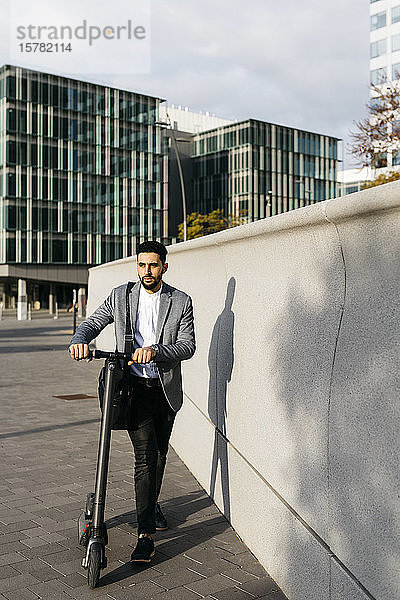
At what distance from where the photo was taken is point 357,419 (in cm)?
317

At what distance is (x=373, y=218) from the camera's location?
3.04m

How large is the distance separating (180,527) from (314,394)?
6.98ft

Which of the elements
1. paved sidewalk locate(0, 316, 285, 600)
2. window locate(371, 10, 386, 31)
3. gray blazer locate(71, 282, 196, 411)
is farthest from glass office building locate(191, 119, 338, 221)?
gray blazer locate(71, 282, 196, 411)

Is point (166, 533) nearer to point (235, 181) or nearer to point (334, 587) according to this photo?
point (334, 587)

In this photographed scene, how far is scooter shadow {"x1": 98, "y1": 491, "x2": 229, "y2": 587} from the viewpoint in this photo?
15.1 ft

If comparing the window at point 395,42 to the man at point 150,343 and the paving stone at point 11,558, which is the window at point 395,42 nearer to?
the man at point 150,343

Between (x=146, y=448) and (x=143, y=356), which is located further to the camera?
(x=146, y=448)

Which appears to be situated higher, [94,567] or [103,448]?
[103,448]

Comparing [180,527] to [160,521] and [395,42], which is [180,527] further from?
[395,42]

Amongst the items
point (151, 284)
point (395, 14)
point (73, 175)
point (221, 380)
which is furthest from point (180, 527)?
point (73, 175)

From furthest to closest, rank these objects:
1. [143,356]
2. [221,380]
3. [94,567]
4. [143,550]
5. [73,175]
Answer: [73,175] → [221,380] → [143,550] → [143,356] → [94,567]

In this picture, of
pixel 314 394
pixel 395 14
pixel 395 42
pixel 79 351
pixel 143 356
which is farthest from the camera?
pixel 395 14

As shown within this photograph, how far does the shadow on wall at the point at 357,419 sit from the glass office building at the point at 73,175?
6831 centimetres

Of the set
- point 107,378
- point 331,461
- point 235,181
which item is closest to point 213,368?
point 107,378
